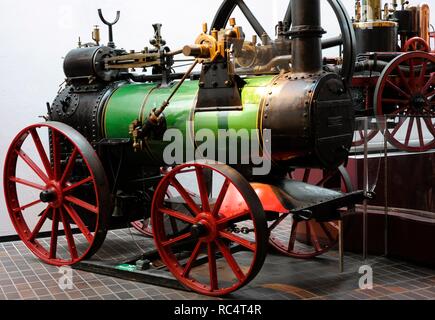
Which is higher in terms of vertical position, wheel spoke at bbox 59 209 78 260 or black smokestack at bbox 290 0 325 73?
black smokestack at bbox 290 0 325 73

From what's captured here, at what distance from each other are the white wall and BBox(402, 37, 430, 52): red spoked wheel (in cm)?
245

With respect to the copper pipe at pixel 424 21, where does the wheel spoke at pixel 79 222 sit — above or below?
below

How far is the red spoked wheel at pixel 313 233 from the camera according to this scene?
17.4ft

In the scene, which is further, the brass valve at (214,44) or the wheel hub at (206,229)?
the brass valve at (214,44)

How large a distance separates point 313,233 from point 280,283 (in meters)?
0.89

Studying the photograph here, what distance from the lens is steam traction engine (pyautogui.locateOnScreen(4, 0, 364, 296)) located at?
162 inches

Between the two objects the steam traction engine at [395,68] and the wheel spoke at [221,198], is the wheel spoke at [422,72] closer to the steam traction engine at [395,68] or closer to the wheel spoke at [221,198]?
the steam traction engine at [395,68]

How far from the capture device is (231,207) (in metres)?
4.12

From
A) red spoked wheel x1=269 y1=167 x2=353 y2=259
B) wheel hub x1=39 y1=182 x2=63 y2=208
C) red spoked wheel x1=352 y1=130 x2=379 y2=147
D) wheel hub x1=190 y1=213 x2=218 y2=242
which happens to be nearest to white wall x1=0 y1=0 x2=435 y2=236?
wheel hub x1=39 y1=182 x2=63 y2=208

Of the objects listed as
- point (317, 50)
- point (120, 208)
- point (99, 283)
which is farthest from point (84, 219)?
point (317, 50)

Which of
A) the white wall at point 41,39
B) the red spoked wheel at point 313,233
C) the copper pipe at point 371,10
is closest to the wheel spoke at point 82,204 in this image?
the red spoked wheel at point 313,233

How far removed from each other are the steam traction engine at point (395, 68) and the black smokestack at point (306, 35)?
1429 millimetres

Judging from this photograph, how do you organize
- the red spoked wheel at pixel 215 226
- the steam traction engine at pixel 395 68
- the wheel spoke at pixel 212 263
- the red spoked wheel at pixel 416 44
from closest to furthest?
the red spoked wheel at pixel 215 226 < the wheel spoke at pixel 212 263 < the steam traction engine at pixel 395 68 < the red spoked wheel at pixel 416 44

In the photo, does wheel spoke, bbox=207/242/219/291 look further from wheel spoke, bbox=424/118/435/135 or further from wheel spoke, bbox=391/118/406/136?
wheel spoke, bbox=424/118/435/135
